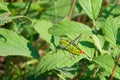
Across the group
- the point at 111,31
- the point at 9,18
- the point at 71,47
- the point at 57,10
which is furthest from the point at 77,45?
the point at 57,10

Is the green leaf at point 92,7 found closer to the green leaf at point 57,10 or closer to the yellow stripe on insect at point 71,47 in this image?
the yellow stripe on insect at point 71,47

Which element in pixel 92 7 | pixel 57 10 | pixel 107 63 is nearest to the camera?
pixel 107 63

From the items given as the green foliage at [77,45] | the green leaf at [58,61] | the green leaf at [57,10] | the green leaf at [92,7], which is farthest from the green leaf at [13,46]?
the green leaf at [57,10]

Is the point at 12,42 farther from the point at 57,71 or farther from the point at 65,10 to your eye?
the point at 65,10

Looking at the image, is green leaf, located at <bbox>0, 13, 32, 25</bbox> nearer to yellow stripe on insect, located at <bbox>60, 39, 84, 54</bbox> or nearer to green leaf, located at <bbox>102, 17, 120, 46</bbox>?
yellow stripe on insect, located at <bbox>60, 39, 84, 54</bbox>

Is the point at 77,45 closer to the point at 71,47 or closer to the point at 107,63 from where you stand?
the point at 71,47

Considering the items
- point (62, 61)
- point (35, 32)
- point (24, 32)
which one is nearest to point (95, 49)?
point (62, 61)
